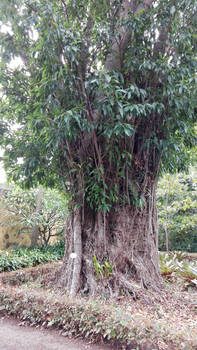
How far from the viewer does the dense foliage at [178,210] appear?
592 cm

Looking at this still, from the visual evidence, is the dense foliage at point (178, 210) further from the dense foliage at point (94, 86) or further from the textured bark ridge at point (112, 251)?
the dense foliage at point (94, 86)

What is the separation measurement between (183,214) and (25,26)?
6.15 meters

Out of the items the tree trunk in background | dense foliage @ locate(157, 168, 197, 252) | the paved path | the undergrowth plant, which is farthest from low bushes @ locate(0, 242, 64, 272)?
dense foliage @ locate(157, 168, 197, 252)

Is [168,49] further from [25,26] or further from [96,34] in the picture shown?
[25,26]

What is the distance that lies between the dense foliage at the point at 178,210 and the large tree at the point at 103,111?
2360 mm

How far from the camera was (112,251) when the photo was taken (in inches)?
127

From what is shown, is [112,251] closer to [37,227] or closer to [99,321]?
[99,321]

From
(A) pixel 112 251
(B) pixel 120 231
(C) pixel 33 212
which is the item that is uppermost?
(C) pixel 33 212

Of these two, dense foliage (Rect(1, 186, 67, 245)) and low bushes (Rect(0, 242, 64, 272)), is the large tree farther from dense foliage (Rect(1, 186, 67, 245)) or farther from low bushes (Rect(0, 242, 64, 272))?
dense foliage (Rect(1, 186, 67, 245))

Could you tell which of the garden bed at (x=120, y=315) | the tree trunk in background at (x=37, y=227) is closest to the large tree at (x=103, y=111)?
the garden bed at (x=120, y=315)

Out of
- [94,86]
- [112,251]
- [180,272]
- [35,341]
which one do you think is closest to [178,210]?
[180,272]

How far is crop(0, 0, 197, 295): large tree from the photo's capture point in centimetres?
262

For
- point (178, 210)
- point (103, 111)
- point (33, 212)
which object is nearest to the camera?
point (103, 111)

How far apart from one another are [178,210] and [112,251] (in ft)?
14.6
